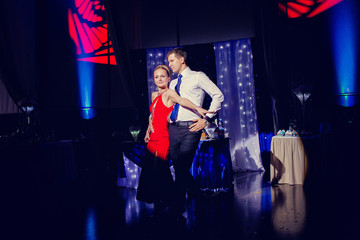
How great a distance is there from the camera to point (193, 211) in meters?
2.85

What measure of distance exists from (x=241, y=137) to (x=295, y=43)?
227cm

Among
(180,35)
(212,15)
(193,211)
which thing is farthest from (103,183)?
(212,15)

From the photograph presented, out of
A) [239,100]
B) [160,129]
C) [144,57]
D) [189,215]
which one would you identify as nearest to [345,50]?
[239,100]

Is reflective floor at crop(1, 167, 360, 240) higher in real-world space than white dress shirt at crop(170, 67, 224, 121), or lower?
lower

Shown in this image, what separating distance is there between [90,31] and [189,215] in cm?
575

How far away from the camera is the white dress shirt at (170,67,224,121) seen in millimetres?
2518

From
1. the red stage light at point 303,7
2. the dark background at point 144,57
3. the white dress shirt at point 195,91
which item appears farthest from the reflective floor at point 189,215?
the red stage light at point 303,7

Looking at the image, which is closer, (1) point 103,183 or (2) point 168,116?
(2) point 168,116

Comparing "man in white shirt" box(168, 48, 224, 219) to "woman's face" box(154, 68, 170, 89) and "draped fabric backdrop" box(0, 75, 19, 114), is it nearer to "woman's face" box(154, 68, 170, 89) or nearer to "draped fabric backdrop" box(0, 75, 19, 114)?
"woman's face" box(154, 68, 170, 89)

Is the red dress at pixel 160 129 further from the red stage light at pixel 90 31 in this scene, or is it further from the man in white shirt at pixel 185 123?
the red stage light at pixel 90 31

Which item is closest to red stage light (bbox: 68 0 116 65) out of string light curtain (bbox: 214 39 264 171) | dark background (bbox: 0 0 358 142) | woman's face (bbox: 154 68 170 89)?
dark background (bbox: 0 0 358 142)

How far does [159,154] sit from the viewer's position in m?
2.82

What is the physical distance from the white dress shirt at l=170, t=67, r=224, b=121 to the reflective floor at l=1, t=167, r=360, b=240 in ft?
3.13

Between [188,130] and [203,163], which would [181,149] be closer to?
[188,130]
